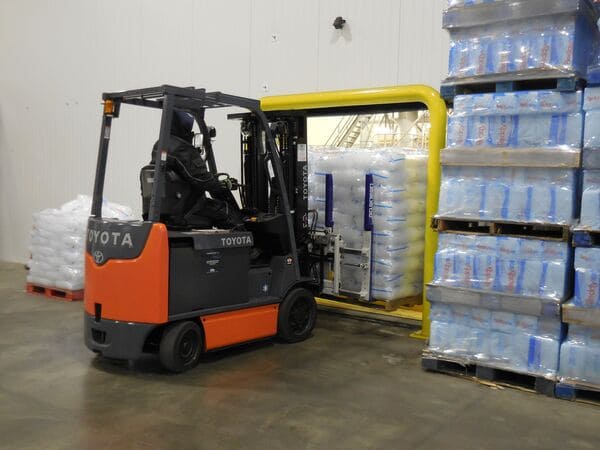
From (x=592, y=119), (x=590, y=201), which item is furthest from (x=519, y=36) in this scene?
(x=590, y=201)

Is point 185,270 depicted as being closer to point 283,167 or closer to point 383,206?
point 283,167

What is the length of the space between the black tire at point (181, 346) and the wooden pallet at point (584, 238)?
3030 millimetres

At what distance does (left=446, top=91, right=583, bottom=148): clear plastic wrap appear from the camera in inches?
185

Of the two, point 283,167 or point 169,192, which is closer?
point 169,192

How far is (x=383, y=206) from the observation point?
23.3 ft

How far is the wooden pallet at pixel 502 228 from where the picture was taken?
4782 mm

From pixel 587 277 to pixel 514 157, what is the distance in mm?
1015

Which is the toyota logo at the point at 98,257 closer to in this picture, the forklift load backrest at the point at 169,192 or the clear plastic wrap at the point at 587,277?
the forklift load backrest at the point at 169,192

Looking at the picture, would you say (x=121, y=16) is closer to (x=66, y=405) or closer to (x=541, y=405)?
(x=66, y=405)

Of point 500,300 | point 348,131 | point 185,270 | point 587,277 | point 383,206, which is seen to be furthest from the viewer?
point 348,131

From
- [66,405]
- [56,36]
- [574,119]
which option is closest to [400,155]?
[574,119]

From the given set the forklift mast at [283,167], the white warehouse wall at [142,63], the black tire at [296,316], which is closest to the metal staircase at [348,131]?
the white warehouse wall at [142,63]

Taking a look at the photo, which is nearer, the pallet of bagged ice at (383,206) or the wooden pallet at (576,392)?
the wooden pallet at (576,392)

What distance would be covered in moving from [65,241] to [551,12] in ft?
21.1
